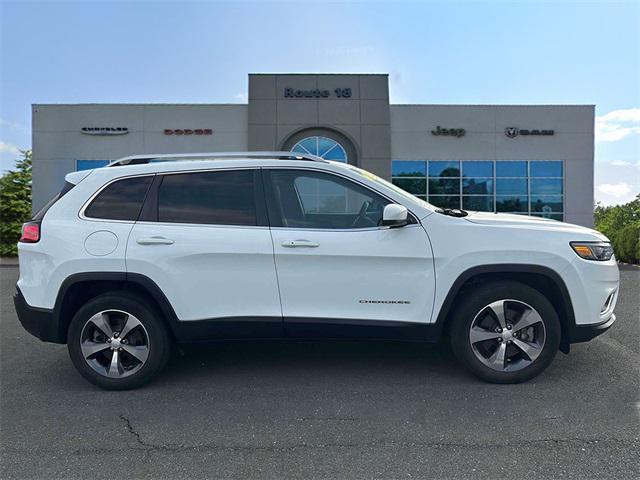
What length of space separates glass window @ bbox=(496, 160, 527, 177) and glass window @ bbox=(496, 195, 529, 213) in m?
1.03

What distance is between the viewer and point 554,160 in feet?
66.4

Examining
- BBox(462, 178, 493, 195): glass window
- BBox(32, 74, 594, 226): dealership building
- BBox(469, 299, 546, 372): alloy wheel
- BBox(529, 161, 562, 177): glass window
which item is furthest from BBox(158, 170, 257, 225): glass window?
BBox(529, 161, 562, 177): glass window

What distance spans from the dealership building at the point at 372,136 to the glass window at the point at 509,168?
46mm

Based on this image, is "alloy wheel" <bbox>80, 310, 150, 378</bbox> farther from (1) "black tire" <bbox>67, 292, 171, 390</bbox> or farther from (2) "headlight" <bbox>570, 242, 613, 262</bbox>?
(2) "headlight" <bbox>570, 242, 613, 262</bbox>

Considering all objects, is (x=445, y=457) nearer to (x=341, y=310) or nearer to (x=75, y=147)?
(x=341, y=310)

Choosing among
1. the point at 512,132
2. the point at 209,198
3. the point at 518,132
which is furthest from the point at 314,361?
the point at 518,132

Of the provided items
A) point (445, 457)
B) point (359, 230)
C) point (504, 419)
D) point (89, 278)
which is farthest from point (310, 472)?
point (89, 278)

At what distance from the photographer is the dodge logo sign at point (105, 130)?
20000mm

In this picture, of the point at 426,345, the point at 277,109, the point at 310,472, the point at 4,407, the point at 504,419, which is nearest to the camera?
the point at 310,472

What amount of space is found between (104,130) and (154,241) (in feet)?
63.2

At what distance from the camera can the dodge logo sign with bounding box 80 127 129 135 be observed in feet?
65.6

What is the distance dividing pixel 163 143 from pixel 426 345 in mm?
18410

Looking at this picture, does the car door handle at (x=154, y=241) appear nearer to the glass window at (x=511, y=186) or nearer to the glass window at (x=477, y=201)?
the glass window at (x=477, y=201)

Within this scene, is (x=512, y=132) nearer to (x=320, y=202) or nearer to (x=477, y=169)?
(x=477, y=169)
